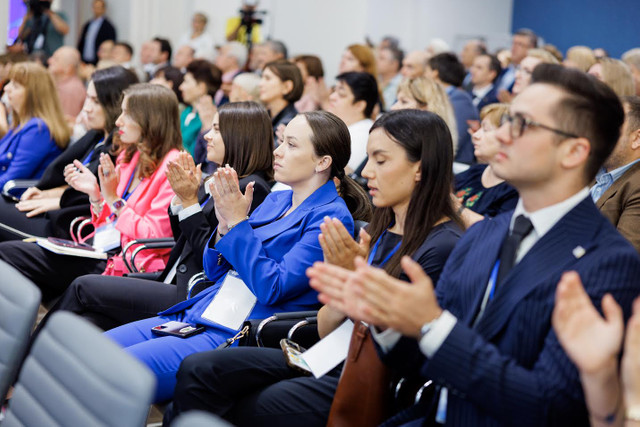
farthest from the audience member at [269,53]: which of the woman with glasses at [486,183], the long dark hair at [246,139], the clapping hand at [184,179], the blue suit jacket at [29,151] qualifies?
the clapping hand at [184,179]

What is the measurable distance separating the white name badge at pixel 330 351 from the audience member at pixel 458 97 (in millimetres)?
3181

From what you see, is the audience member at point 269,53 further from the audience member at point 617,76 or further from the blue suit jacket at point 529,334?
the blue suit jacket at point 529,334

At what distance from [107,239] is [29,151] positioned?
1353 mm

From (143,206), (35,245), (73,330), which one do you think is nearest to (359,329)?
(73,330)

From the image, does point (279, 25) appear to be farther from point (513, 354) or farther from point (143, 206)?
point (513, 354)

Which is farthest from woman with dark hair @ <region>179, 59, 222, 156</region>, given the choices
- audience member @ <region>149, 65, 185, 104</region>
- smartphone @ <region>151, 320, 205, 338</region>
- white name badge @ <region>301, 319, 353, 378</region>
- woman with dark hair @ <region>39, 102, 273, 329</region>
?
white name badge @ <region>301, 319, 353, 378</region>

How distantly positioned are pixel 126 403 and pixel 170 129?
265cm

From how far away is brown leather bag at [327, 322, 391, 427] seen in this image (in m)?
2.07

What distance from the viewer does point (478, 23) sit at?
1130 centimetres

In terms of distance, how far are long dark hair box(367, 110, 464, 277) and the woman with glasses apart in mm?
1174

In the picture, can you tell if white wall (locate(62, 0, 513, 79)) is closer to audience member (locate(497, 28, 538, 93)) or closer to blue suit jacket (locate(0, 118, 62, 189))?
audience member (locate(497, 28, 538, 93))

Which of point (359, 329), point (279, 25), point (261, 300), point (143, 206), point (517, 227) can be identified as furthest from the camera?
point (279, 25)

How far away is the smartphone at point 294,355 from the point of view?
2307 millimetres

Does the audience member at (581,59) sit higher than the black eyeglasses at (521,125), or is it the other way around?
the black eyeglasses at (521,125)
